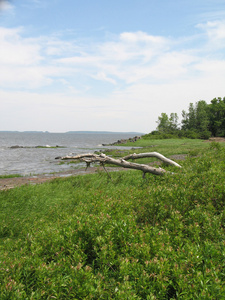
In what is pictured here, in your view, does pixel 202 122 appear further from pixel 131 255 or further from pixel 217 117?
pixel 131 255

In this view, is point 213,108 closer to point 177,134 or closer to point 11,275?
point 177,134

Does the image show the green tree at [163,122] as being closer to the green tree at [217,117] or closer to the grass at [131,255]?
the green tree at [217,117]

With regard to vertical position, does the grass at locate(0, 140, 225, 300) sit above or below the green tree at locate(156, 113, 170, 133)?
below

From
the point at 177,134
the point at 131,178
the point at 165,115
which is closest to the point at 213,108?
the point at 177,134

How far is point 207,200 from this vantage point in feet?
19.3

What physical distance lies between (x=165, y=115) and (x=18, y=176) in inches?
4486

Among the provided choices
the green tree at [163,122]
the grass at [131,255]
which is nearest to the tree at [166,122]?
the green tree at [163,122]

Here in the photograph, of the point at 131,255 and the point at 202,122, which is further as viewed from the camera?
the point at 202,122

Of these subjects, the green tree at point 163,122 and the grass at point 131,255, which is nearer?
the grass at point 131,255

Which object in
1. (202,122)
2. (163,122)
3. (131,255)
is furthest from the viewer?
(163,122)

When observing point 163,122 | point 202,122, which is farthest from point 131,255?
point 163,122

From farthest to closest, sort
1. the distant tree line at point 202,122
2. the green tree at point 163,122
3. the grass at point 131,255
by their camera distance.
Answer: the green tree at point 163,122, the distant tree line at point 202,122, the grass at point 131,255

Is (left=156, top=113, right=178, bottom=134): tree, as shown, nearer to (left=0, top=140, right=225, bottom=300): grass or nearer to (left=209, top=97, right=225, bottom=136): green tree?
(left=209, top=97, right=225, bottom=136): green tree

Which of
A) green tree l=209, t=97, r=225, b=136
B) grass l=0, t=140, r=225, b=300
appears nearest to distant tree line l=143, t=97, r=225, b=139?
green tree l=209, t=97, r=225, b=136
